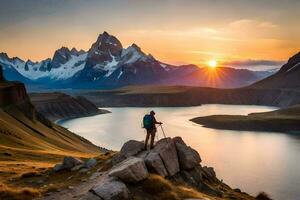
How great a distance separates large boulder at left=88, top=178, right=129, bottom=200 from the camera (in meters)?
23.5

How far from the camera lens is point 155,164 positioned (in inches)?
1145

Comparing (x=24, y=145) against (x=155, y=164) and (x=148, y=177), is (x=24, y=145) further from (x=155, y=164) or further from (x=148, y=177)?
(x=148, y=177)

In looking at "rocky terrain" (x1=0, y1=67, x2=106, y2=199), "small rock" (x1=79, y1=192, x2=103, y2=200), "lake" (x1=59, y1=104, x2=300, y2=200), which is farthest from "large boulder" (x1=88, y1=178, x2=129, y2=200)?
"lake" (x1=59, y1=104, x2=300, y2=200)

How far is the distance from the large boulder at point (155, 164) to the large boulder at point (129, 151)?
2715mm

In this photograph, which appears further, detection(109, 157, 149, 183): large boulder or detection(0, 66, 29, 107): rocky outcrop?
detection(0, 66, 29, 107): rocky outcrop

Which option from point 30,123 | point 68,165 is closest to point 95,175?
point 68,165

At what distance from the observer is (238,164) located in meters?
110

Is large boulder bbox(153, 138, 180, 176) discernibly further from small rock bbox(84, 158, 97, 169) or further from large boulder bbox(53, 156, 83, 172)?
large boulder bbox(53, 156, 83, 172)

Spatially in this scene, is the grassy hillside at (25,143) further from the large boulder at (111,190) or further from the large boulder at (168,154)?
the large boulder at (168,154)

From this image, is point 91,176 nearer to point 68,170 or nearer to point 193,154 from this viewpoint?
point 68,170

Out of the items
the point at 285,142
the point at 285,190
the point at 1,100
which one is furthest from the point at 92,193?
the point at 285,142

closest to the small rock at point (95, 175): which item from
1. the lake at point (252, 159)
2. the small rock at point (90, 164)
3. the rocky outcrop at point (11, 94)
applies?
the small rock at point (90, 164)

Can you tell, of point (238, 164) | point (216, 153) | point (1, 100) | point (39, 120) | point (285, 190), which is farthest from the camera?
point (39, 120)

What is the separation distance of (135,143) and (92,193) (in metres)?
9.84
